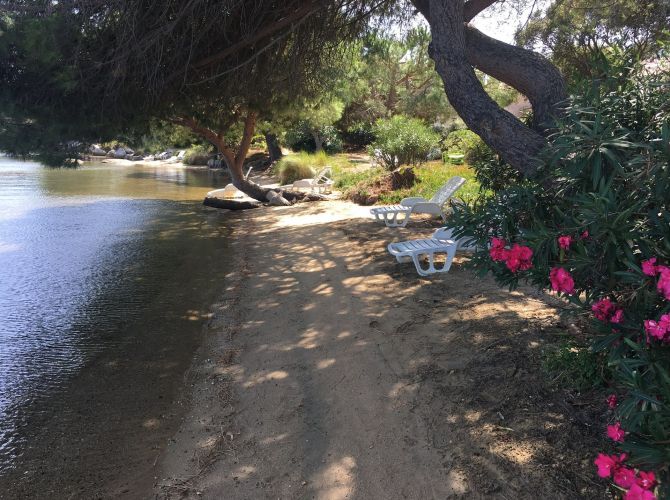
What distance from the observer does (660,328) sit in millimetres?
1959

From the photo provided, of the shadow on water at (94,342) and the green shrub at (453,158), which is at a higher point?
the green shrub at (453,158)

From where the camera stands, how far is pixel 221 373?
521 centimetres

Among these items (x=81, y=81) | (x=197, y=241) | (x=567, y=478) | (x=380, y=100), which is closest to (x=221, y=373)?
(x=567, y=478)

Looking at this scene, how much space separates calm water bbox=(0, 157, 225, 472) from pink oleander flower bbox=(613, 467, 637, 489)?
13.9ft

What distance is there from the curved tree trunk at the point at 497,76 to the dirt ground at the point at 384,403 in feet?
5.98

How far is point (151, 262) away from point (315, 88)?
5.49m

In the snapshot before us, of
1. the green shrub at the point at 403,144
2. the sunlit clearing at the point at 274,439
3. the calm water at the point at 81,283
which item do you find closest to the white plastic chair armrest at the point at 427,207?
the calm water at the point at 81,283

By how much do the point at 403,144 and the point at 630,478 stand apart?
15.5 m

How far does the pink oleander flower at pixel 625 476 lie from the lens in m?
1.98

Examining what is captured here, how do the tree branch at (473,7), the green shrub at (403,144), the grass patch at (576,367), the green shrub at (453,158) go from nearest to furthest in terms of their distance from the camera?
the grass patch at (576,367), the tree branch at (473,7), the green shrub at (403,144), the green shrub at (453,158)

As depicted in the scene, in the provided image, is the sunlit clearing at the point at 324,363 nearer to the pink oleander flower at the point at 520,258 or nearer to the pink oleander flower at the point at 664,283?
the pink oleander flower at the point at 520,258

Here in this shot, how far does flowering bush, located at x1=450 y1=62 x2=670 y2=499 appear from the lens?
1979 millimetres

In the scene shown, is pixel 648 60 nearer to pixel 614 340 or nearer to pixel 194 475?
pixel 614 340

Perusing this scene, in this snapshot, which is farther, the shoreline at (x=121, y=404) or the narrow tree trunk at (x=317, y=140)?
the narrow tree trunk at (x=317, y=140)
